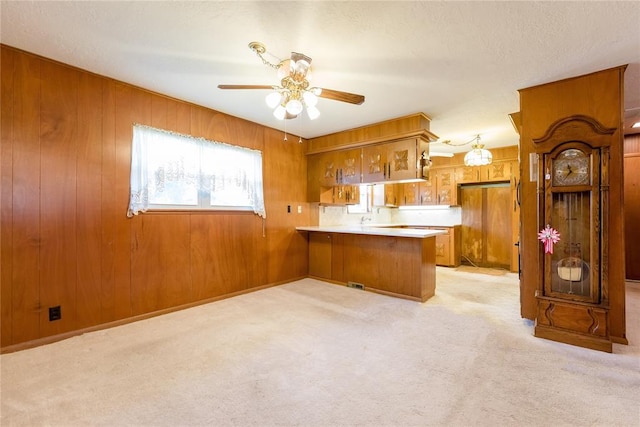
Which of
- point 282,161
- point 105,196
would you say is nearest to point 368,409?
point 105,196

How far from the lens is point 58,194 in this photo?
2580 mm

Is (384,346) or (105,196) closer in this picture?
(384,346)

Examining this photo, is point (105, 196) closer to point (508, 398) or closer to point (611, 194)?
point (508, 398)

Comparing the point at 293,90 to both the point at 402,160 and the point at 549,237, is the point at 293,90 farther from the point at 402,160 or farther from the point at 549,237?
the point at 549,237

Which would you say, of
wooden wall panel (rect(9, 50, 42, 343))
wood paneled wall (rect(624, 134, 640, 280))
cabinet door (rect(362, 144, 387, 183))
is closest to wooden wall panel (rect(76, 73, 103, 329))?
wooden wall panel (rect(9, 50, 42, 343))

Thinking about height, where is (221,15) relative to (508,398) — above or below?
above

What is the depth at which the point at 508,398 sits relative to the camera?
176cm

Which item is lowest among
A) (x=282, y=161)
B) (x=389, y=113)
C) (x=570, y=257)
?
(x=570, y=257)

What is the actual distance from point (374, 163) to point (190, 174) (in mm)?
2635

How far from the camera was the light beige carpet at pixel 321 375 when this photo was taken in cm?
162

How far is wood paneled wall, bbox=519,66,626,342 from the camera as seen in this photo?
254 cm

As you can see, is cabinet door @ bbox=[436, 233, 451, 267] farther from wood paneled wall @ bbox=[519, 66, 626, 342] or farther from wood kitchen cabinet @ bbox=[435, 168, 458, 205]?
wood paneled wall @ bbox=[519, 66, 626, 342]

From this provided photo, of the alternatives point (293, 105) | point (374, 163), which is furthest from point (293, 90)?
point (374, 163)

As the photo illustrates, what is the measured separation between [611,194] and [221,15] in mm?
3659
